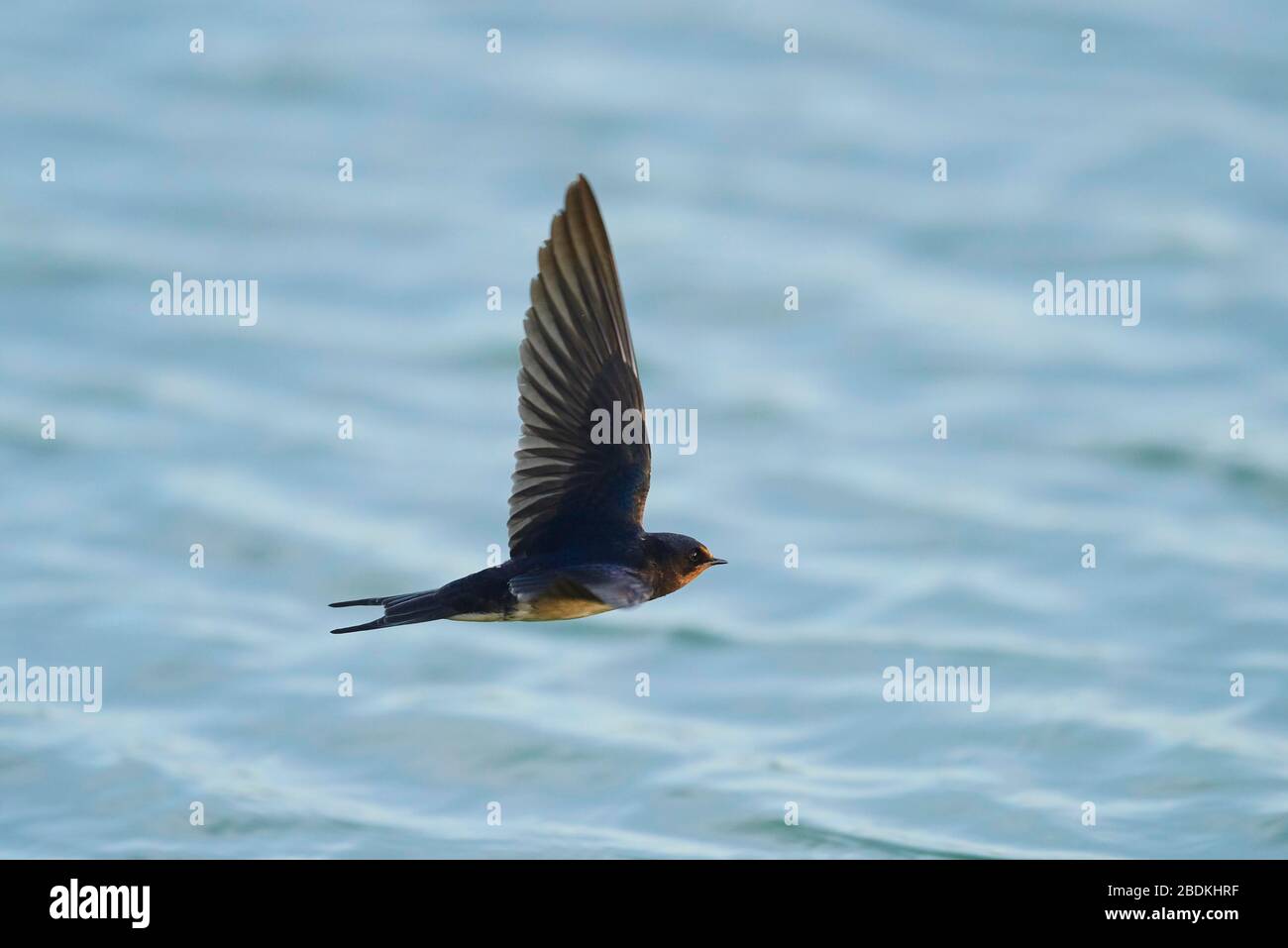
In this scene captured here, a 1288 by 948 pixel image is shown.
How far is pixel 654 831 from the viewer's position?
10.6 meters

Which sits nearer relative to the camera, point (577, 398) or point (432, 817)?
point (577, 398)

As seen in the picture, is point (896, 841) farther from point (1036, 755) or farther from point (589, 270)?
point (589, 270)

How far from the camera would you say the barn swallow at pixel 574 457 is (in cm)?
641

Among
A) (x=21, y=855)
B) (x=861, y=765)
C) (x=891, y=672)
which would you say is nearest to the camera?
(x=21, y=855)

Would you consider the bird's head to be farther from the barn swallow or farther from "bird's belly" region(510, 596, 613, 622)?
"bird's belly" region(510, 596, 613, 622)

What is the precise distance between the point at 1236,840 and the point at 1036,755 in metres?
1.33

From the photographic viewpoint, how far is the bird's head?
6.45 meters

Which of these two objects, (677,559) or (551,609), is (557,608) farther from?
(677,559)

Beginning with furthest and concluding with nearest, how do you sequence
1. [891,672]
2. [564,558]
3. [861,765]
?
[891,672] → [861,765] → [564,558]

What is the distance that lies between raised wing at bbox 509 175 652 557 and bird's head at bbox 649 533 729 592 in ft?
0.73

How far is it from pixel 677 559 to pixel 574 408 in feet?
2.24

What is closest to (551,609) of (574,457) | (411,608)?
(411,608)

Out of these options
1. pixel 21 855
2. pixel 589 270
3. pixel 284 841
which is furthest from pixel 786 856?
pixel 589 270

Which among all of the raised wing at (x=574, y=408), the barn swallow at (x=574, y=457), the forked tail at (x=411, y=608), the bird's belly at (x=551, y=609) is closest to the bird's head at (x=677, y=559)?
the barn swallow at (x=574, y=457)
